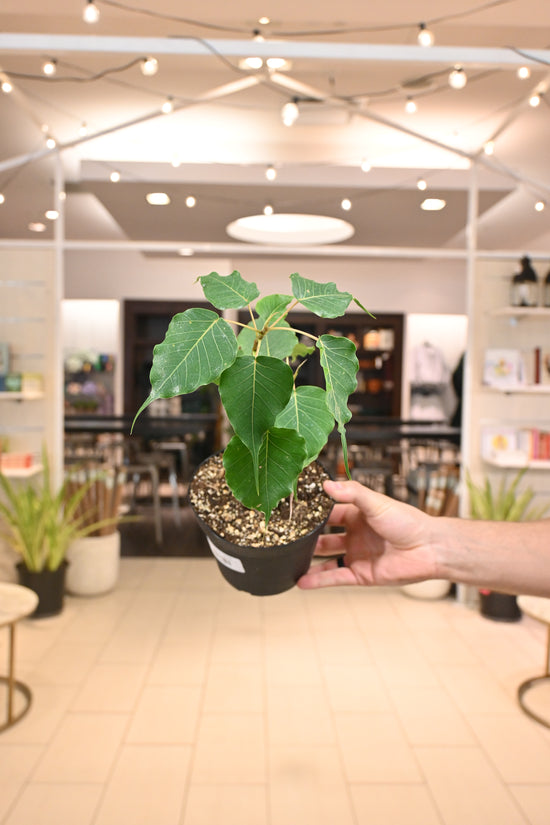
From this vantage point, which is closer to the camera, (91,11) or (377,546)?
(377,546)

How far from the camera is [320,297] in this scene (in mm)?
803

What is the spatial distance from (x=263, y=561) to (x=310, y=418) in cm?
22

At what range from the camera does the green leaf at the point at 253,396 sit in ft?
2.49

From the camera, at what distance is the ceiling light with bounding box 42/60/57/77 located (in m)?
3.17

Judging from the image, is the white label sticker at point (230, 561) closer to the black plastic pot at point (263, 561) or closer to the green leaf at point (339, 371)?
the black plastic pot at point (263, 561)

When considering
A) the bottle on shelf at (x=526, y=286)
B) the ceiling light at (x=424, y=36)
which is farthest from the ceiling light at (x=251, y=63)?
the bottle on shelf at (x=526, y=286)

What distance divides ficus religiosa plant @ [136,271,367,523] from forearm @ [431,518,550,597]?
0.51 meters

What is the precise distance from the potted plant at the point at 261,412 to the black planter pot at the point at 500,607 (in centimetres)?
329

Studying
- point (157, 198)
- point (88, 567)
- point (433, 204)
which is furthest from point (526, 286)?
point (88, 567)

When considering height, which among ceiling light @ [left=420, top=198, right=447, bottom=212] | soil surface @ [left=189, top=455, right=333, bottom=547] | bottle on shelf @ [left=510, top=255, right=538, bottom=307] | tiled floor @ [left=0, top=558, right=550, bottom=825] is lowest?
tiled floor @ [left=0, top=558, right=550, bottom=825]

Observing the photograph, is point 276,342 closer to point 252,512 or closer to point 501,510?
point 252,512

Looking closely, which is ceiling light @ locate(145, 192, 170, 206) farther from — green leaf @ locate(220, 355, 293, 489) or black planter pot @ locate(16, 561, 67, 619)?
green leaf @ locate(220, 355, 293, 489)

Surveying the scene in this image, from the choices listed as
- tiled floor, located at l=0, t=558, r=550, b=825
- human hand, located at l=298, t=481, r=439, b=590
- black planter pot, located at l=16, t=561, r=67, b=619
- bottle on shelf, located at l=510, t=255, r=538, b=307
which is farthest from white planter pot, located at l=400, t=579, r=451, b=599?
human hand, located at l=298, t=481, r=439, b=590

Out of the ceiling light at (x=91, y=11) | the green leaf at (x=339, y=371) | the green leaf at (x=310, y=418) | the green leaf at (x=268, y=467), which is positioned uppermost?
the ceiling light at (x=91, y=11)
